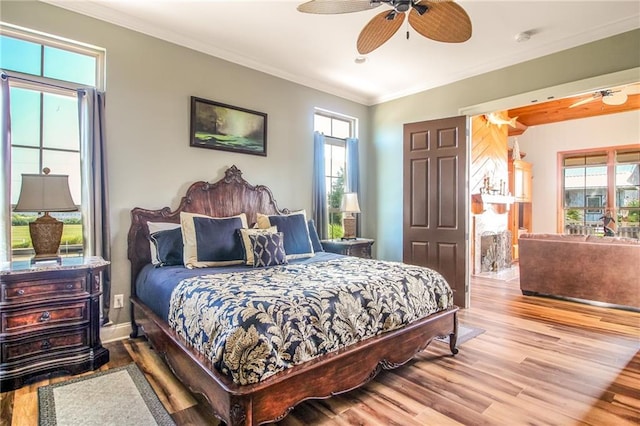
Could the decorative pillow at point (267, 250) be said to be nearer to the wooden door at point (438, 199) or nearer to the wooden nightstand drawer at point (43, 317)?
the wooden nightstand drawer at point (43, 317)

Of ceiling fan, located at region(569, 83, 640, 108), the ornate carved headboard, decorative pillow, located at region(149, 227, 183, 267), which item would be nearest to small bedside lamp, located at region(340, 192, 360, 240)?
the ornate carved headboard

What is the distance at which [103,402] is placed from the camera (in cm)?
210

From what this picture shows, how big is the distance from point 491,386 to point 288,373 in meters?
1.50

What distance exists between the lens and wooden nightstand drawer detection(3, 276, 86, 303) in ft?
7.45

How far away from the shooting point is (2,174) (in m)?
2.59

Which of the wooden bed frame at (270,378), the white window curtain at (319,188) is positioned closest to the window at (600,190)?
the white window curtain at (319,188)

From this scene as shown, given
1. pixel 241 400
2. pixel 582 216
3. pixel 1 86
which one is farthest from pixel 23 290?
pixel 582 216

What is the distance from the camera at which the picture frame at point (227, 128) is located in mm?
3598

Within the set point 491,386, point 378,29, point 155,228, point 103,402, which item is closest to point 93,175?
point 155,228

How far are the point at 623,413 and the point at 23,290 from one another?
153 inches

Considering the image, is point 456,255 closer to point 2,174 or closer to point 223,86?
point 223,86

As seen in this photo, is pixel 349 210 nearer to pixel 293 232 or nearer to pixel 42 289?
pixel 293 232

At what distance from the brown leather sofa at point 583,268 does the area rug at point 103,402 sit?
4684 millimetres

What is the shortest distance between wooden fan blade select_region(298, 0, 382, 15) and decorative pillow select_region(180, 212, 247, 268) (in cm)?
189
